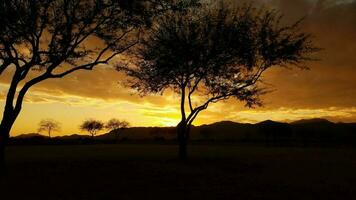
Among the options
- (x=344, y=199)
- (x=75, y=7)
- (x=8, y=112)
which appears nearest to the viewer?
(x=344, y=199)

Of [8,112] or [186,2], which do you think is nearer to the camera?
[8,112]

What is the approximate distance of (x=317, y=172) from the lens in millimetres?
32312

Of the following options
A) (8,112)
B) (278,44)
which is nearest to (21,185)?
(8,112)

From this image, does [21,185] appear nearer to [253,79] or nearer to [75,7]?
[75,7]

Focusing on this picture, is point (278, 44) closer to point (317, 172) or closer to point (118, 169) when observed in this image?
point (317, 172)

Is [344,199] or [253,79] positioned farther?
[253,79]

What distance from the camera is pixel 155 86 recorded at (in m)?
43.7

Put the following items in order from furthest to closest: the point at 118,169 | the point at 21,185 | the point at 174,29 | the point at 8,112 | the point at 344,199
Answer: the point at 174,29
the point at 118,169
the point at 8,112
the point at 21,185
the point at 344,199

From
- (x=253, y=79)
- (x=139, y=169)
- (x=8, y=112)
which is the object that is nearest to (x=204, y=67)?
(x=253, y=79)

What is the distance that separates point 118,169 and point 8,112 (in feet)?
29.0

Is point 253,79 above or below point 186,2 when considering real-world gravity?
below

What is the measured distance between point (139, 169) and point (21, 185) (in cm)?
1044

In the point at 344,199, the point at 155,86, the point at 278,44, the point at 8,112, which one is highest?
the point at 278,44

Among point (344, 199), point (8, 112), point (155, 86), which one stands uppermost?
point (155, 86)
